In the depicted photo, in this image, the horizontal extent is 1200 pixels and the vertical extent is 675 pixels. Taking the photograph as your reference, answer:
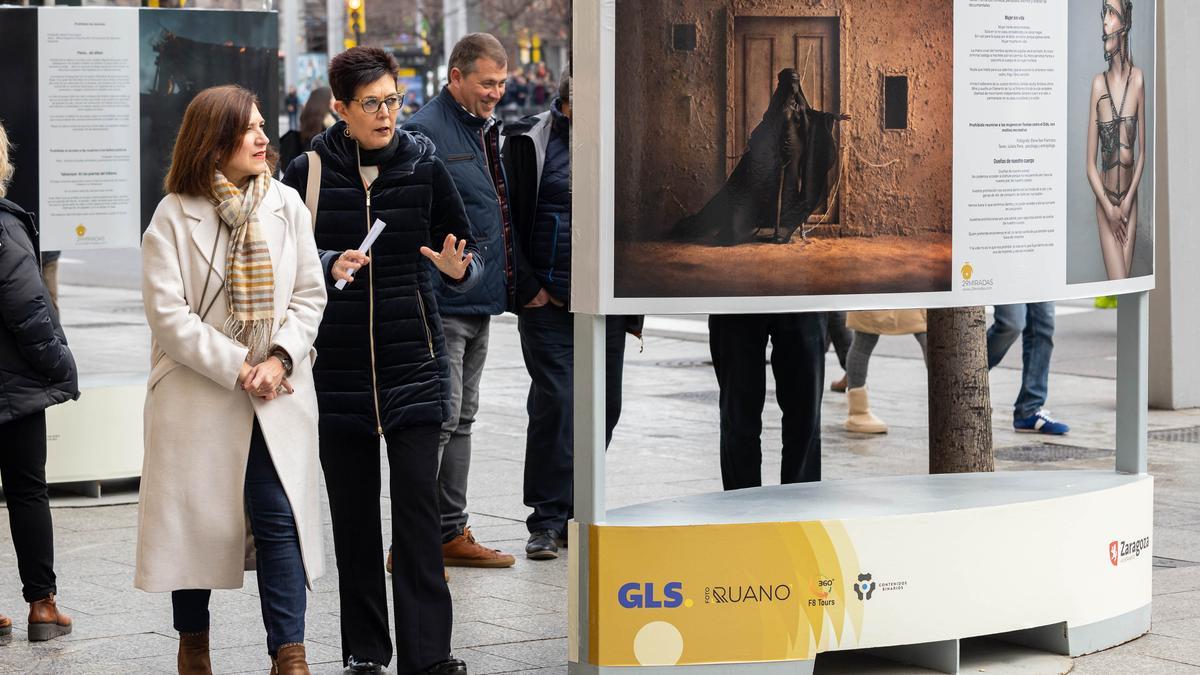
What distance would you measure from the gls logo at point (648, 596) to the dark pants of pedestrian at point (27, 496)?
2.20 metres

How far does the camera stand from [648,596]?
204 inches

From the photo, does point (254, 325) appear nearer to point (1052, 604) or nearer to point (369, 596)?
point (369, 596)

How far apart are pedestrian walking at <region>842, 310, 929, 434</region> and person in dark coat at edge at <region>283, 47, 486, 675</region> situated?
224 inches

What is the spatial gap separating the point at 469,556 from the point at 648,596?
2180mm

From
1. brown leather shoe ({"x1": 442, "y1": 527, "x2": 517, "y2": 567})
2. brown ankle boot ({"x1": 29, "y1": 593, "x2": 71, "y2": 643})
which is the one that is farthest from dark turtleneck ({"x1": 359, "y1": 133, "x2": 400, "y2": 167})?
brown leather shoe ({"x1": 442, "y1": 527, "x2": 517, "y2": 567})

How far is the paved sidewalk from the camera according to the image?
5.91 m

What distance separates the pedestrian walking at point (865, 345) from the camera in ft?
35.8

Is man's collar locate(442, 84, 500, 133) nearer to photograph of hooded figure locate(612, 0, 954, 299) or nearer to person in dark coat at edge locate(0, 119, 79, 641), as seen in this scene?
person in dark coat at edge locate(0, 119, 79, 641)

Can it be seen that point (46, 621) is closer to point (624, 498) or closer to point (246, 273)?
point (246, 273)

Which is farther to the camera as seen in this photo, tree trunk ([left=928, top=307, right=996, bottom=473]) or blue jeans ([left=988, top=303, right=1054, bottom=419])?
blue jeans ([left=988, top=303, right=1054, bottom=419])

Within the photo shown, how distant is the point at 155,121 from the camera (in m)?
9.26

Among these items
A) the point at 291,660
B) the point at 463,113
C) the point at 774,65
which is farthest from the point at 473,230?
the point at 291,660

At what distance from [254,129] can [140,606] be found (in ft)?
7.35

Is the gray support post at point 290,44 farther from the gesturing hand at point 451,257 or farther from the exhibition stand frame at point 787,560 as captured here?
the exhibition stand frame at point 787,560
